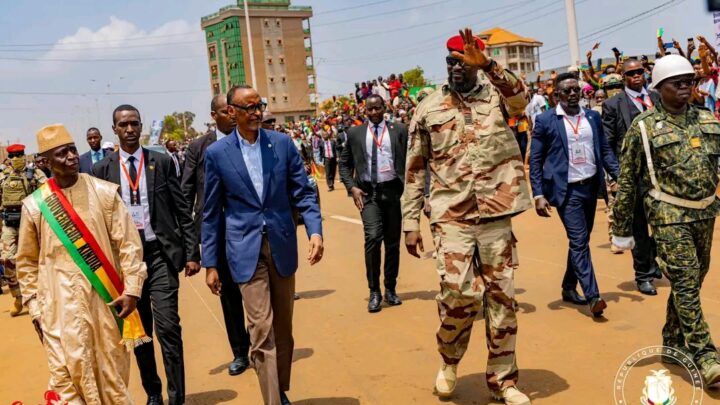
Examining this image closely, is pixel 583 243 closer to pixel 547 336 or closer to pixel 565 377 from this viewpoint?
pixel 547 336

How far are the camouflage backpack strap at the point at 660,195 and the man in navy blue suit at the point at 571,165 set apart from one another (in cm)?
170

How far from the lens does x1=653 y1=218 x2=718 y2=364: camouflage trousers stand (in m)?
4.80

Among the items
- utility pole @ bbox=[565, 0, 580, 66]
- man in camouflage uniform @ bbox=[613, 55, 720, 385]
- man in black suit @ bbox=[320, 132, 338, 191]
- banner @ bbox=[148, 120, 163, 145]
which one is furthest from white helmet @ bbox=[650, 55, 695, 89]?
banner @ bbox=[148, 120, 163, 145]

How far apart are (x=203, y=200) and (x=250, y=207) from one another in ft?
4.54

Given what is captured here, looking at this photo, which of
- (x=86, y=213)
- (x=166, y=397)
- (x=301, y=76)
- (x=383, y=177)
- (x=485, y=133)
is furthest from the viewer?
(x=301, y=76)

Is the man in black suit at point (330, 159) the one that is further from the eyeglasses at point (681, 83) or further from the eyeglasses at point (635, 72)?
the eyeglasses at point (681, 83)

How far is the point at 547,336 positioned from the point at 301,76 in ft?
372

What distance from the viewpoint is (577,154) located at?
22.6 ft

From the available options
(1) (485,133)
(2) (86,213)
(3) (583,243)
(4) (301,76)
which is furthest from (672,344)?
(4) (301,76)

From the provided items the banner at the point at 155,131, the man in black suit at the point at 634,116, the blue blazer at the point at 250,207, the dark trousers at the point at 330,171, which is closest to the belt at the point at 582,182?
the man in black suit at the point at 634,116

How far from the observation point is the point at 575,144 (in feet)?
22.7

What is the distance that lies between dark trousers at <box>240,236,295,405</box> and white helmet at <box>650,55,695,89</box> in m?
2.78

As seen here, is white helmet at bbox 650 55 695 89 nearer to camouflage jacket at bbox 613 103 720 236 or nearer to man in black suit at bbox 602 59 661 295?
camouflage jacket at bbox 613 103 720 236

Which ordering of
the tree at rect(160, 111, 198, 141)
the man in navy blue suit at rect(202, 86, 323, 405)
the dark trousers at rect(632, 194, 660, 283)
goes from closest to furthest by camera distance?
the man in navy blue suit at rect(202, 86, 323, 405)
the dark trousers at rect(632, 194, 660, 283)
the tree at rect(160, 111, 198, 141)
